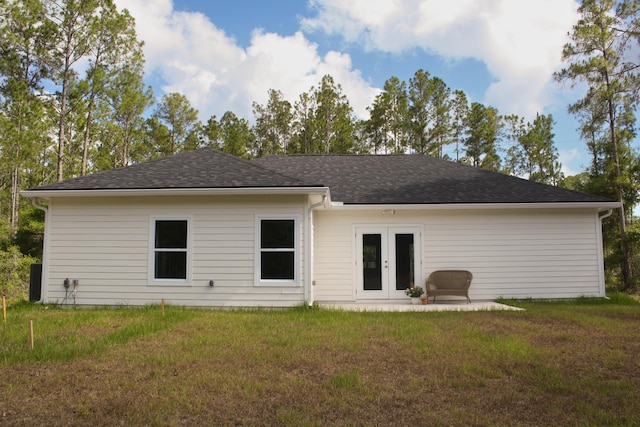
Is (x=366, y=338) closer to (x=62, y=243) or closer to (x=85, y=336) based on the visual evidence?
(x=85, y=336)

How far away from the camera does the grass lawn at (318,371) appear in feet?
13.0

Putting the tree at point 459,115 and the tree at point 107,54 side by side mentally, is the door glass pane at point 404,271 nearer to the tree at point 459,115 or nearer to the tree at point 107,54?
the tree at point 107,54

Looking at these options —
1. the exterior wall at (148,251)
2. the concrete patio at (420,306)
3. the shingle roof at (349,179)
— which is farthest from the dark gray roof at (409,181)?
the exterior wall at (148,251)

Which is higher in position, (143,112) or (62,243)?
(143,112)

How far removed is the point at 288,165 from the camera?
50.6 ft

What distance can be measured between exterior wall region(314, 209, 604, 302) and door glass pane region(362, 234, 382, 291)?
318mm

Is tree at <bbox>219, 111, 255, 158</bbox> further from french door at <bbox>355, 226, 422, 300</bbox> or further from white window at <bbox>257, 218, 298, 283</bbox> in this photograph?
white window at <bbox>257, 218, 298, 283</bbox>

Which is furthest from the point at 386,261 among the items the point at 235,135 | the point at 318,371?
the point at 235,135

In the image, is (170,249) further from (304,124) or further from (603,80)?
(304,124)

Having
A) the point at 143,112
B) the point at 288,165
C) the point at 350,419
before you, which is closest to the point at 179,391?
the point at 350,419

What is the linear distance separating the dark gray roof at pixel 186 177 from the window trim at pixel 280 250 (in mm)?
769

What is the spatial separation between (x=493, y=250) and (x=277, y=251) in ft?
18.6

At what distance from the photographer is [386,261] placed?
11.6 metres

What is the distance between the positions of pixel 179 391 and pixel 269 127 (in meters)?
28.3
